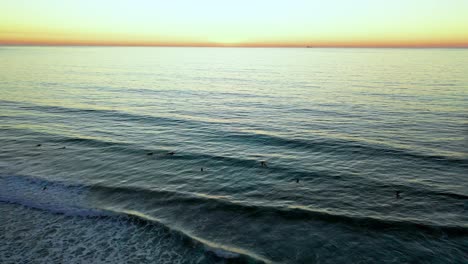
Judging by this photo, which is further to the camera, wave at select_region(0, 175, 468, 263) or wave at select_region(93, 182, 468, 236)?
wave at select_region(93, 182, 468, 236)

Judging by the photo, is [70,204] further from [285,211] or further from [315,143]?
[315,143]

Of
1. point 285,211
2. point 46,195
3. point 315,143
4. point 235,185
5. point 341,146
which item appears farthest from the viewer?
point 315,143

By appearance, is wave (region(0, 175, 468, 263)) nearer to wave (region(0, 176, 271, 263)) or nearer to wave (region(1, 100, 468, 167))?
wave (region(0, 176, 271, 263))

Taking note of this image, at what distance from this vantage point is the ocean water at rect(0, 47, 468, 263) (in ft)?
60.7

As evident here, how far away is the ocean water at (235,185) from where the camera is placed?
18.5 metres

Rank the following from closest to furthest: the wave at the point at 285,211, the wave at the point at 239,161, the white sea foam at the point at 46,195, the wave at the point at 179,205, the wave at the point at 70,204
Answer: the wave at the point at 70,204
the wave at the point at 179,205
the wave at the point at 285,211
the white sea foam at the point at 46,195
the wave at the point at 239,161

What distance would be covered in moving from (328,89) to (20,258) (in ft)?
227

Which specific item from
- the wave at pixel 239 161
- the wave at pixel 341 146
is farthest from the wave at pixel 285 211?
the wave at pixel 341 146

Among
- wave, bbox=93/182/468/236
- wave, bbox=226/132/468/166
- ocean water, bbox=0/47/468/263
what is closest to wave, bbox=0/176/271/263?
ocean water, bbox=0/47/468/263

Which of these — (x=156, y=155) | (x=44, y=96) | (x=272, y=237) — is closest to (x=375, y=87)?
(x=156, y=155)

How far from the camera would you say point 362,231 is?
20156 mm

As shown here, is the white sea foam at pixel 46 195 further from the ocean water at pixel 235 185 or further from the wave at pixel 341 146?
the wave at pixel 341 146

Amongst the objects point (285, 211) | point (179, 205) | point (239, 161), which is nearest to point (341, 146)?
point (239, 161)

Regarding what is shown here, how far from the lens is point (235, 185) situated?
2692cm
